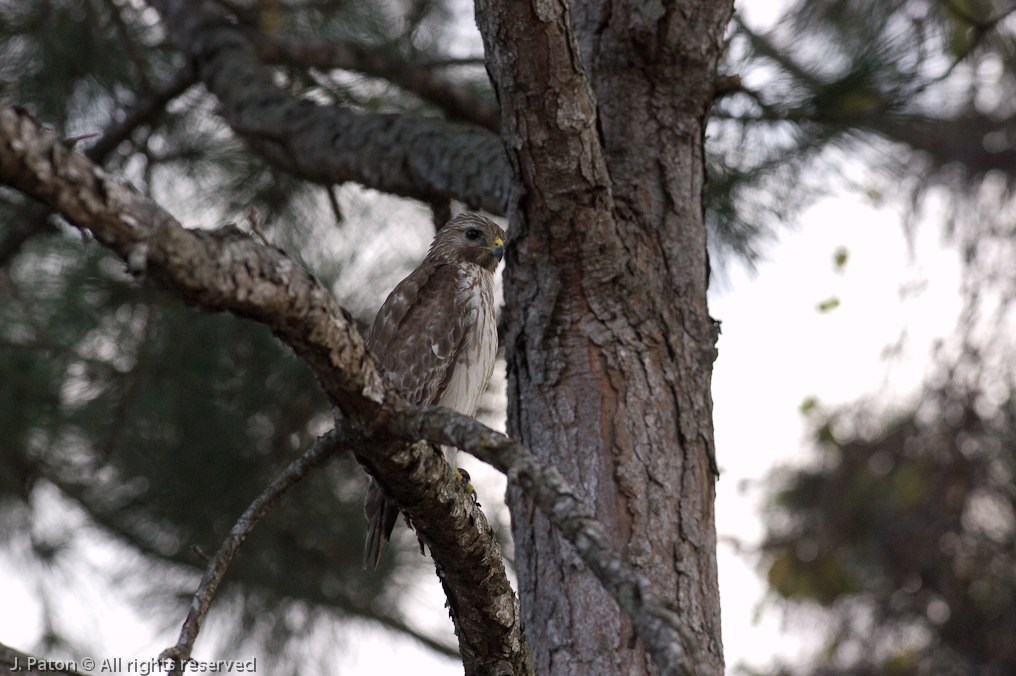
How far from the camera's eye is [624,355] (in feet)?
7.80

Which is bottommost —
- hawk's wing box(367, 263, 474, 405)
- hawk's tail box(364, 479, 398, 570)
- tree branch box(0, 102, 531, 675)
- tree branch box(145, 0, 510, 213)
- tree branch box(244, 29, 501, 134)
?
tree branch box(0, 102, 531, 675)

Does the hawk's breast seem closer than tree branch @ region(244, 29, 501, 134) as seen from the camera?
Yes

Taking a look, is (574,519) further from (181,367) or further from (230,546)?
(181,367)

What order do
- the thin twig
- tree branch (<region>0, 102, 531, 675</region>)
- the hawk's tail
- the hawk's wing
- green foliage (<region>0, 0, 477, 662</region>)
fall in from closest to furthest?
1. tree branch (<region>0, 102, 531, 675</region>)
2. the thin twig
3. the hawk's tail
4. the hawk's wing
5. green foliage (<region>0, 0, 477, 662</region>)

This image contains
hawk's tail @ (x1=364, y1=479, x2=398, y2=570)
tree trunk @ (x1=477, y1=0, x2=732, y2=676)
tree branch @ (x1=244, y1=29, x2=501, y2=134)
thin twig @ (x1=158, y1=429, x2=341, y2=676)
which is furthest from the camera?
tree branch @ (x1=244, y1=29, x2=501, y2=134)

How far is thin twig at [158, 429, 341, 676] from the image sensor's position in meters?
1.33

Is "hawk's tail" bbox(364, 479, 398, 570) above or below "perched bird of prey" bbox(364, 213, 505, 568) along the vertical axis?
below

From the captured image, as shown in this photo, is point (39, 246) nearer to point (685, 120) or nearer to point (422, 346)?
point (422, 346)

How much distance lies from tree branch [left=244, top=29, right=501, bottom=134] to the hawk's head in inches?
15.7

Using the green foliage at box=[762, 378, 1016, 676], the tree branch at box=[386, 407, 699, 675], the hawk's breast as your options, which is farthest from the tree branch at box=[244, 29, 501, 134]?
the green foliage at box=[762, 378, 1016, 676]

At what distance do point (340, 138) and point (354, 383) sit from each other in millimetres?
1884

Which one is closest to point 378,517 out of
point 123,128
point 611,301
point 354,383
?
point 611,301

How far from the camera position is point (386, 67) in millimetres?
3668

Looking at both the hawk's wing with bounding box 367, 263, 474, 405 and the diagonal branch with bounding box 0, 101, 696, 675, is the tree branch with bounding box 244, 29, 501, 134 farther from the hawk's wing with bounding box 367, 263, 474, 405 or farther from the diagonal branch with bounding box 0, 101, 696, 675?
the diagonal branch with bounding box 0, 101, 696, 675
